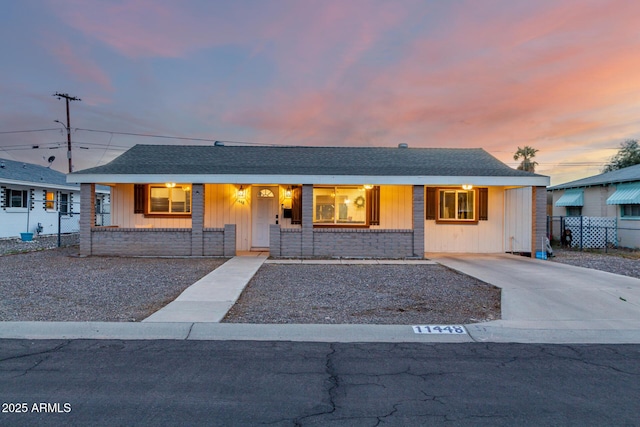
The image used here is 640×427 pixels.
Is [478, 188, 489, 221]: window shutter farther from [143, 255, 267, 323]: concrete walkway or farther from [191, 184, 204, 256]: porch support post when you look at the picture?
[191, 184, 204, 256]: porch support post

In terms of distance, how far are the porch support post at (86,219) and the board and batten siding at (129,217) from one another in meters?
1.55

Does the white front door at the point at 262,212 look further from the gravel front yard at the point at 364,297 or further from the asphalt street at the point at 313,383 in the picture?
the asphalt street at the point at 313,383

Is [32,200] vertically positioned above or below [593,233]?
above

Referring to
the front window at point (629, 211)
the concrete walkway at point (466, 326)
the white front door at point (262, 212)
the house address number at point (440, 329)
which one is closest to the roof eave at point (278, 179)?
the white front door at point (262, 212)

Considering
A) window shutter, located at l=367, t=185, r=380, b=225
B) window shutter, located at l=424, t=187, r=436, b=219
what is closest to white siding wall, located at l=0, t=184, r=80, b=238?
window shutter, located at l=367, t=185, r=380, b=225

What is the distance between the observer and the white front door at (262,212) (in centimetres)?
1684

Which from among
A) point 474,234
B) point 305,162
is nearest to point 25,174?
point 305,162

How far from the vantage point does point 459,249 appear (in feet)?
55.2

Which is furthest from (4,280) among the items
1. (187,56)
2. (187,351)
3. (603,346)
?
(603,346)

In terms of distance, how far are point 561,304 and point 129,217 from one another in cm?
1532

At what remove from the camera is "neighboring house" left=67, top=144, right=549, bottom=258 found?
14.8m

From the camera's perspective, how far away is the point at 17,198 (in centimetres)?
2264

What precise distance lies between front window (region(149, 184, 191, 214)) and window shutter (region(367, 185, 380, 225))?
7.29 metres

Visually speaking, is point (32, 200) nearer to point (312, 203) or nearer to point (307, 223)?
point (307, 223)
